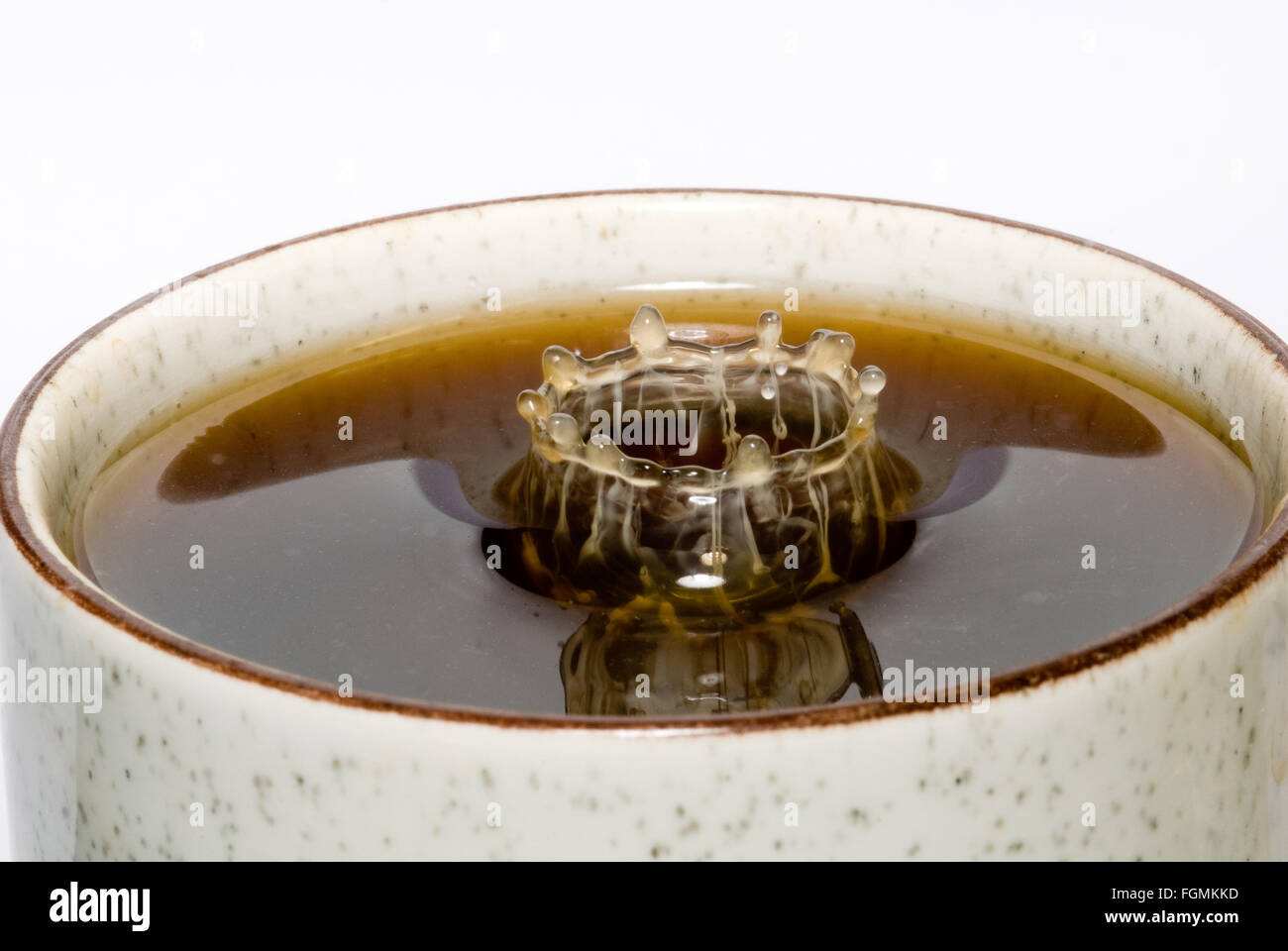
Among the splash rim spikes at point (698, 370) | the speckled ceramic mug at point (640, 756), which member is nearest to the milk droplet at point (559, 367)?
the splash rim spikes at point (698, 370)

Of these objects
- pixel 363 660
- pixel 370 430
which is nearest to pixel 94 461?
pixel 370 430

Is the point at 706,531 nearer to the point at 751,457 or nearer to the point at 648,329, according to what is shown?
the point at 751,457

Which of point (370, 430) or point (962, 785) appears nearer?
point (962, 785)

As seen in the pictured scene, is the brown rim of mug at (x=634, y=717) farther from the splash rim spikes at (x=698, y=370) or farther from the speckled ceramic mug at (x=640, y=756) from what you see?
the splash rim spikes at (x=698, y=370)

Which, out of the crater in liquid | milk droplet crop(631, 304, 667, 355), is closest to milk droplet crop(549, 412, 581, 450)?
the crater in liquid

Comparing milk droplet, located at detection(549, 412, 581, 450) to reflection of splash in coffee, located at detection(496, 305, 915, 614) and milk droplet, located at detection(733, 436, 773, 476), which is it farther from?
milk droplet, located at detection(733, 436, 773, 476)
